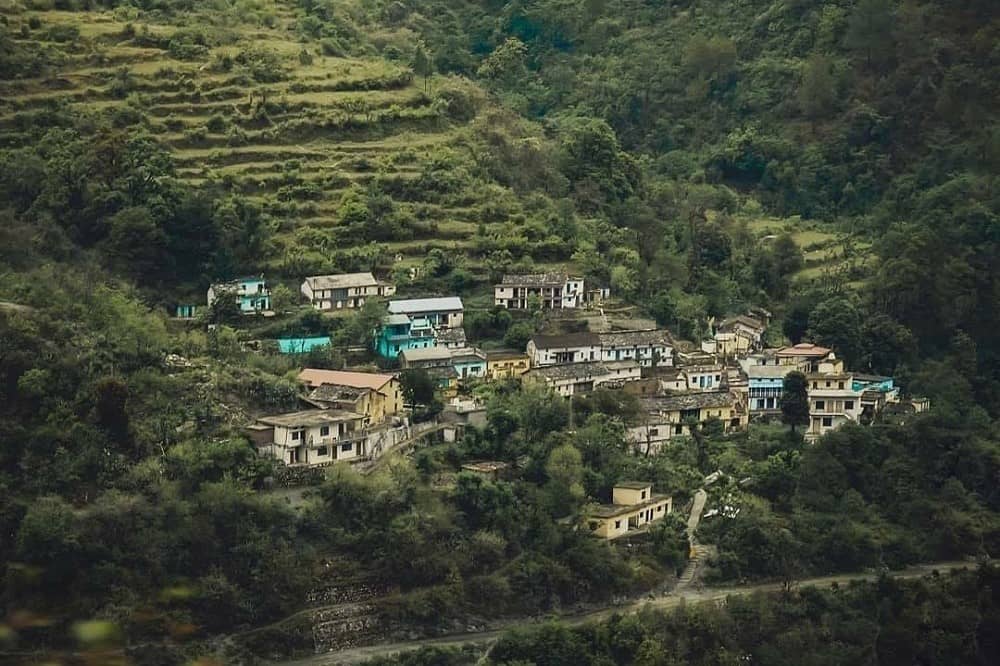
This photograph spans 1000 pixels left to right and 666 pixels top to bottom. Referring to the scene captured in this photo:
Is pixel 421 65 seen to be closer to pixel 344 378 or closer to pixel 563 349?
pixel 563 349

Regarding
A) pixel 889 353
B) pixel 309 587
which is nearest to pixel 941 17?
pixel 889 353

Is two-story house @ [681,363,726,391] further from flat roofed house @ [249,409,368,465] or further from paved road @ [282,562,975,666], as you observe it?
flat roofed house @ [249,409,368,465]

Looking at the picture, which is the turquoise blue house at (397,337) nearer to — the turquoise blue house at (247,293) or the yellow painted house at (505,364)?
the yellow painted house at (505,364)

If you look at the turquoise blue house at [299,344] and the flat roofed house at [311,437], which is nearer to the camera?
the flat roofed house at [311,437]

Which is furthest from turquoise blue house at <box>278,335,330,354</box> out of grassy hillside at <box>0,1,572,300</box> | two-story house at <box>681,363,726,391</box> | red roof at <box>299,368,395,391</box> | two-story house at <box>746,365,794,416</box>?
two-story house at <box>746,365,794,416</box>

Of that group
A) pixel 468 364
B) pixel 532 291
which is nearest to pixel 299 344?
pixel 468 364

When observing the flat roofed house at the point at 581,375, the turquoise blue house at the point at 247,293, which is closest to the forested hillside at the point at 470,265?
the turquoise blue house at the point at 247,293

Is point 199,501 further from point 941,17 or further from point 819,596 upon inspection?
point 941,17
